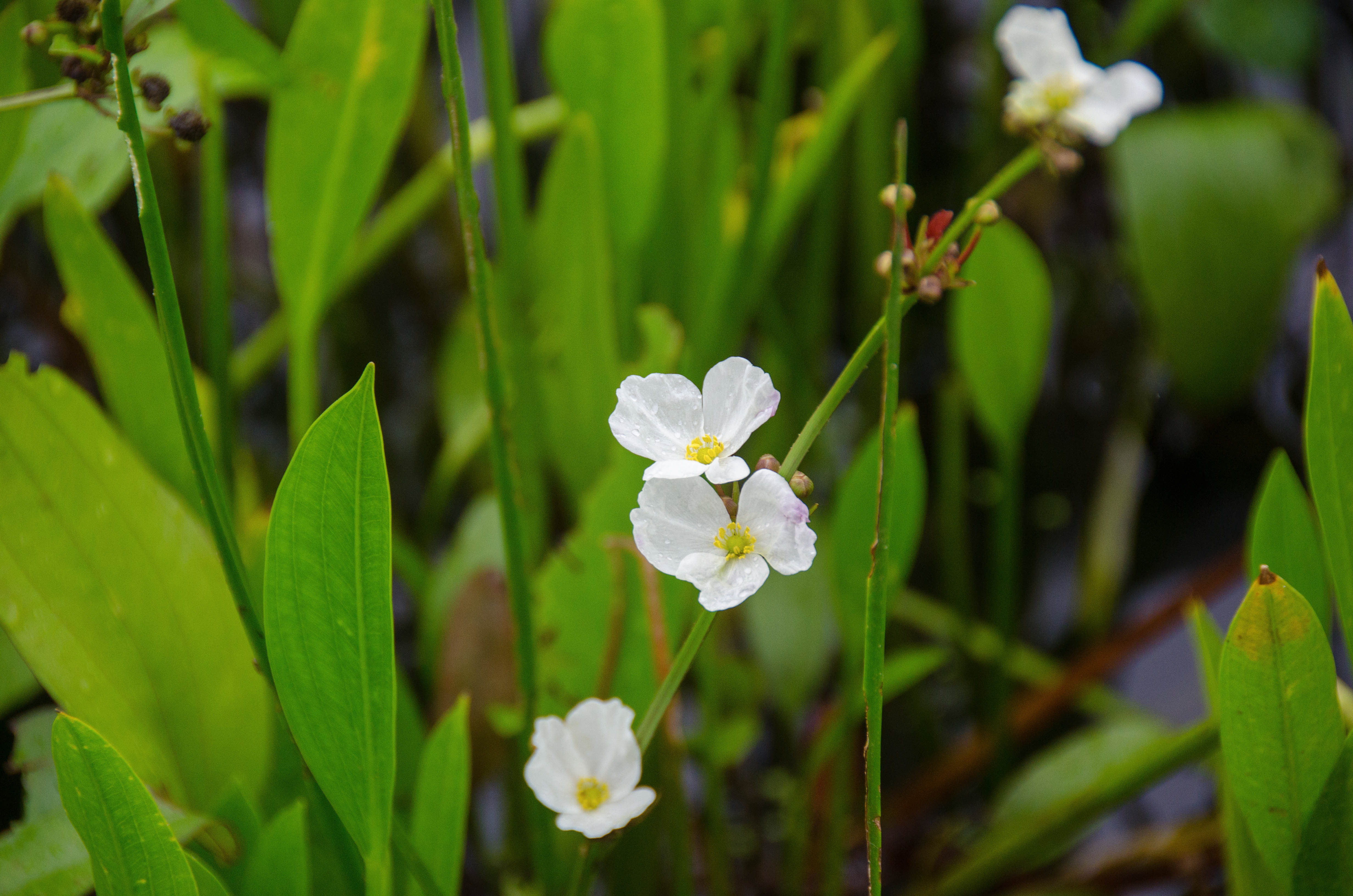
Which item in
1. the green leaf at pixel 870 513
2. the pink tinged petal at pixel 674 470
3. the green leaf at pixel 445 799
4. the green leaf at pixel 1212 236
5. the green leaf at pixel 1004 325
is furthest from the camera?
the green leaf at pixel 1212 236

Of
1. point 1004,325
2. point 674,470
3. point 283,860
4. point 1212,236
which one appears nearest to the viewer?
point 674,470

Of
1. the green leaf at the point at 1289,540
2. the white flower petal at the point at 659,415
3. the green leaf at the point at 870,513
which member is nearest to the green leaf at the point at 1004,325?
the green leaf at the point at 870,513

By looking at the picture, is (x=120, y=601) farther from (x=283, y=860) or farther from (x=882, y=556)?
(x=882, y=556)

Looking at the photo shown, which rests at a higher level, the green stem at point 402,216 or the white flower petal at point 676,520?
the green stem at point 402,216

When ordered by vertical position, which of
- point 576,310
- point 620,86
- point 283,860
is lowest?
point 283,860

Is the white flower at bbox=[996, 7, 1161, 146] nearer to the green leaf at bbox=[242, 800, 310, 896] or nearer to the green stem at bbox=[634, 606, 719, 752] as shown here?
the green stem at bbox=[634, 606, 719, 752]

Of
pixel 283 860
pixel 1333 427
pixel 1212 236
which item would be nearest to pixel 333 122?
pixel 283 860

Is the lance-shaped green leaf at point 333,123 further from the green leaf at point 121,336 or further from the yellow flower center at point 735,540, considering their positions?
the yellow flower center at point 735,540
